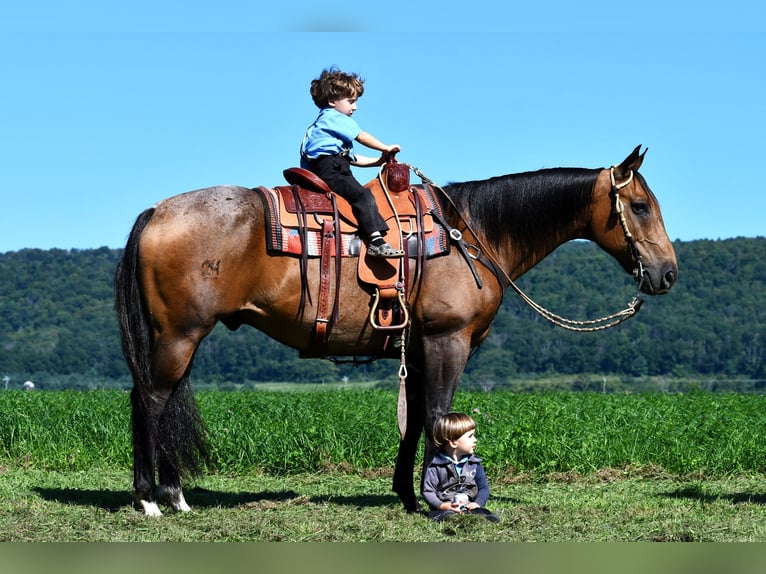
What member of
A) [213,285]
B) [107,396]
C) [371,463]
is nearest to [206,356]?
[107,396]

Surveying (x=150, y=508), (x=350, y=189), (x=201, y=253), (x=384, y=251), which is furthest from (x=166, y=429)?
(x=350, y=189)

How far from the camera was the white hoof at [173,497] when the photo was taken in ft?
24.5

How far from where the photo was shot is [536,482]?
10.4 meters

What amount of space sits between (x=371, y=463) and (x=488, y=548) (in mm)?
6163

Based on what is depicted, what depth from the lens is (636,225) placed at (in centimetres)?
786

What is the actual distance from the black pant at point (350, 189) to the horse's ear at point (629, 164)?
1958 millimetres

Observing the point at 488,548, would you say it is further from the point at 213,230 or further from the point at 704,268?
the point at 704,268

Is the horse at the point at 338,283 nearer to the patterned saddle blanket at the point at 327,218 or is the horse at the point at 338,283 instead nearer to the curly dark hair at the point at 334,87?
the patterned saddle blanket at the point at 327,218

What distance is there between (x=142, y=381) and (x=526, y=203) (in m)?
3.22

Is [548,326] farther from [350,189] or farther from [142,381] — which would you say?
[142,381]

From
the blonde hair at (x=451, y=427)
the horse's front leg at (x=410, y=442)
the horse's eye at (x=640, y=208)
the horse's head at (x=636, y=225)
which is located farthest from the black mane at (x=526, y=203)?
the blonde hair at (x=451, y=427)

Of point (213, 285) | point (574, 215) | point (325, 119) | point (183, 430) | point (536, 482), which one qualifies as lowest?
point (536, 482)

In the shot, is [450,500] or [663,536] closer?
[663,536]

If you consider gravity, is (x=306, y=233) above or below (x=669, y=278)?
above
